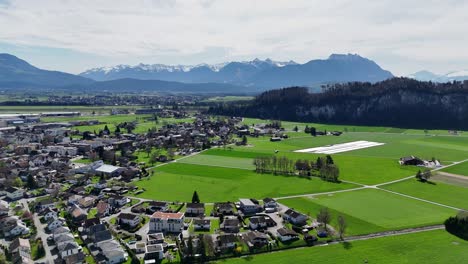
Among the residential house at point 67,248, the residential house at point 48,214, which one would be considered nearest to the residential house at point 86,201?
the residential house at point 48,214

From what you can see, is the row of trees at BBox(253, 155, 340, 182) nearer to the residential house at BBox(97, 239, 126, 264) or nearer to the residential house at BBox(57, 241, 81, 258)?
the residential house at BBox(97, 239, 126, 264)

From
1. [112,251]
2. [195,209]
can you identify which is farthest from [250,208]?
[112,251]

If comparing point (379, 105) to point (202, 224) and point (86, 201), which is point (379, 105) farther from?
point (86, 201)

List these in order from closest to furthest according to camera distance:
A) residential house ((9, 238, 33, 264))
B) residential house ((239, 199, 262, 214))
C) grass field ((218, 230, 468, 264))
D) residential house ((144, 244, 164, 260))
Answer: residential house ((9, 238, 33, 264)) → grass field ((218, 230, 468, 264)) → residential house ((144, 244, 164, 260)) → residential house ((239, 199, 262, 214))

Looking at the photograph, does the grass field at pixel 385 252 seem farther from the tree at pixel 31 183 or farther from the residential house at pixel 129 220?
the tree at pixel 31 183

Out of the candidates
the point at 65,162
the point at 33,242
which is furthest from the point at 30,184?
the point at 33,242

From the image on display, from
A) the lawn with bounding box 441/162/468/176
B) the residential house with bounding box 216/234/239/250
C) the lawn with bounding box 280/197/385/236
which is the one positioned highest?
the lawn with bounding box 441/162/468/176

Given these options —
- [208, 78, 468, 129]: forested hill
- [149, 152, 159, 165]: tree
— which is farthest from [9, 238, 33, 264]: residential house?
[208, 78, 468, 129]: forested hill
